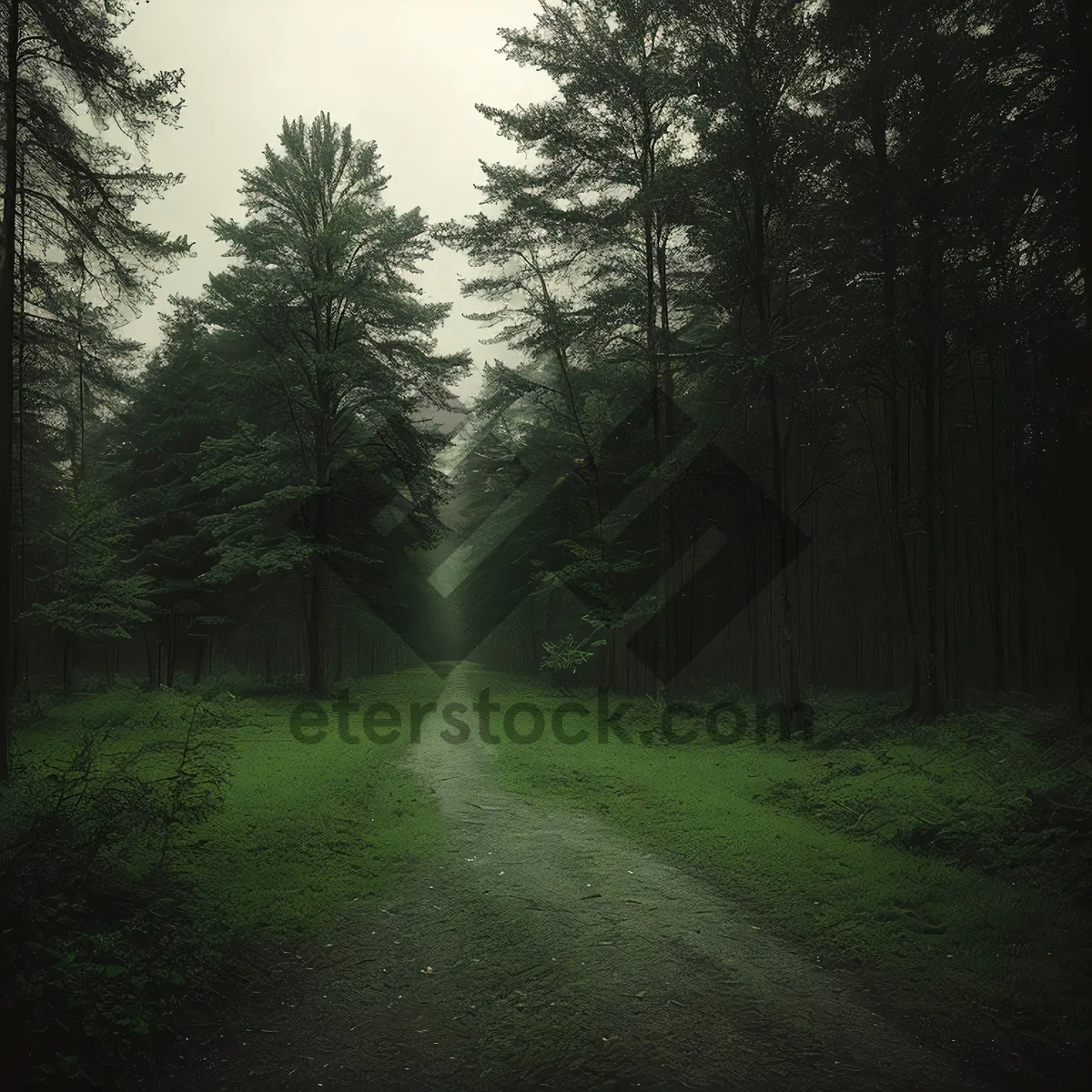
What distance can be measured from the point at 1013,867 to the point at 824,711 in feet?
A: 27.9

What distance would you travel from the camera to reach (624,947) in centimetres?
524

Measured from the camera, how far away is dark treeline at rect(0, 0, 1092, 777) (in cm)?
955

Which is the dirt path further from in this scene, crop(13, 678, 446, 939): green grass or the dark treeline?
the dark treeline

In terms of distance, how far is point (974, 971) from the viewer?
4746 millimetres

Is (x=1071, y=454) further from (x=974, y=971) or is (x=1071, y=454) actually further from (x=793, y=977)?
(x=793, y=977)

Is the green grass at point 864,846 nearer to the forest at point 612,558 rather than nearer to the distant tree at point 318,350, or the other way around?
the forest at point 612,558

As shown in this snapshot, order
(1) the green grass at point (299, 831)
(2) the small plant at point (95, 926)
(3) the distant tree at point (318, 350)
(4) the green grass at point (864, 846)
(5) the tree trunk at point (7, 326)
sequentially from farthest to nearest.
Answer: (3) the distant tree at point (318, 350)
(5) the tree trunk at point (7, 326)
(1) the green grass at point (299, 831)
(4) the green grass at point (864, 846)
(2) the small plant at point (95, 926)

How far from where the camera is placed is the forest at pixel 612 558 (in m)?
4.59

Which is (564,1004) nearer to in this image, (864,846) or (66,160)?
(864,846)

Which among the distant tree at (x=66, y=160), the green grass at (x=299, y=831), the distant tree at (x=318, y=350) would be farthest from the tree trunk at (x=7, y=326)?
the distant tree at (x=318, y=350)

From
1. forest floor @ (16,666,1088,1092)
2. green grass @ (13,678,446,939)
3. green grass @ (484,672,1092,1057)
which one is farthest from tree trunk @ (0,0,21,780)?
green grass @ (484,672,1092,1057)

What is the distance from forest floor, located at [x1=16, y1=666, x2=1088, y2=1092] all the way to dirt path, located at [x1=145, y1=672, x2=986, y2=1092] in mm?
17

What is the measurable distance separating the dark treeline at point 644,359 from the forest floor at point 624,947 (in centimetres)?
584

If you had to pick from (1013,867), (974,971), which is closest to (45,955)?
(974,971)
